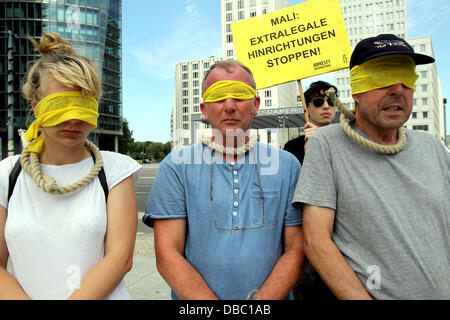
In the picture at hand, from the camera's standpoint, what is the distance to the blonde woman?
1543 millimetres

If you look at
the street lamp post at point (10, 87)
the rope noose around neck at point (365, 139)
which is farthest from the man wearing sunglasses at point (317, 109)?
the street lamp post at point (10, 87)

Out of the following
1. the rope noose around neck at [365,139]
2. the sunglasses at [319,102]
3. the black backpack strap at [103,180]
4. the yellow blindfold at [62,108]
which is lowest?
the black backpack strap at [103,180]

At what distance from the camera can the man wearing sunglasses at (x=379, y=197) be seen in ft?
4.93

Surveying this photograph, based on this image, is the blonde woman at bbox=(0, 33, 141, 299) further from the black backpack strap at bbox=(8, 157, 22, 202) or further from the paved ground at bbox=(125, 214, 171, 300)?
the paved ground at bbox=(125, 214, 171, 300)

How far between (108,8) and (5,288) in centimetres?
5051

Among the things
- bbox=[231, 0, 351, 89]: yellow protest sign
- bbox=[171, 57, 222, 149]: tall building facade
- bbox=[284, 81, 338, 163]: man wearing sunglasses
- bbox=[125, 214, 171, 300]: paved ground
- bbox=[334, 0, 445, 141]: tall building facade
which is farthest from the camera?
bbox=[171, 57, 222, 149]: tall building facade

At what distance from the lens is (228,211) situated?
169 centimetres

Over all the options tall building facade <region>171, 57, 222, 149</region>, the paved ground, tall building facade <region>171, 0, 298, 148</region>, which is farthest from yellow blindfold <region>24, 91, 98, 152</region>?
tall building facade <region>171, 57, 222, 149</region>

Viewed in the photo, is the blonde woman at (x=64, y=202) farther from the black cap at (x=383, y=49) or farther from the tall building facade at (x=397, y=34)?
the tall building facade at (x=397, y=34)

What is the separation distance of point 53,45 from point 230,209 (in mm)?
1317

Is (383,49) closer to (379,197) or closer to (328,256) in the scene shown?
(379,197)

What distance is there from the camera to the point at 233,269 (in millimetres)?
1630

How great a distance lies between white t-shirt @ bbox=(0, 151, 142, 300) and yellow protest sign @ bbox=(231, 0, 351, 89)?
1.89 metres

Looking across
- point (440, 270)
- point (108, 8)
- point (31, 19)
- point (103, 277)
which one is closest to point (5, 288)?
point (103, 277)
